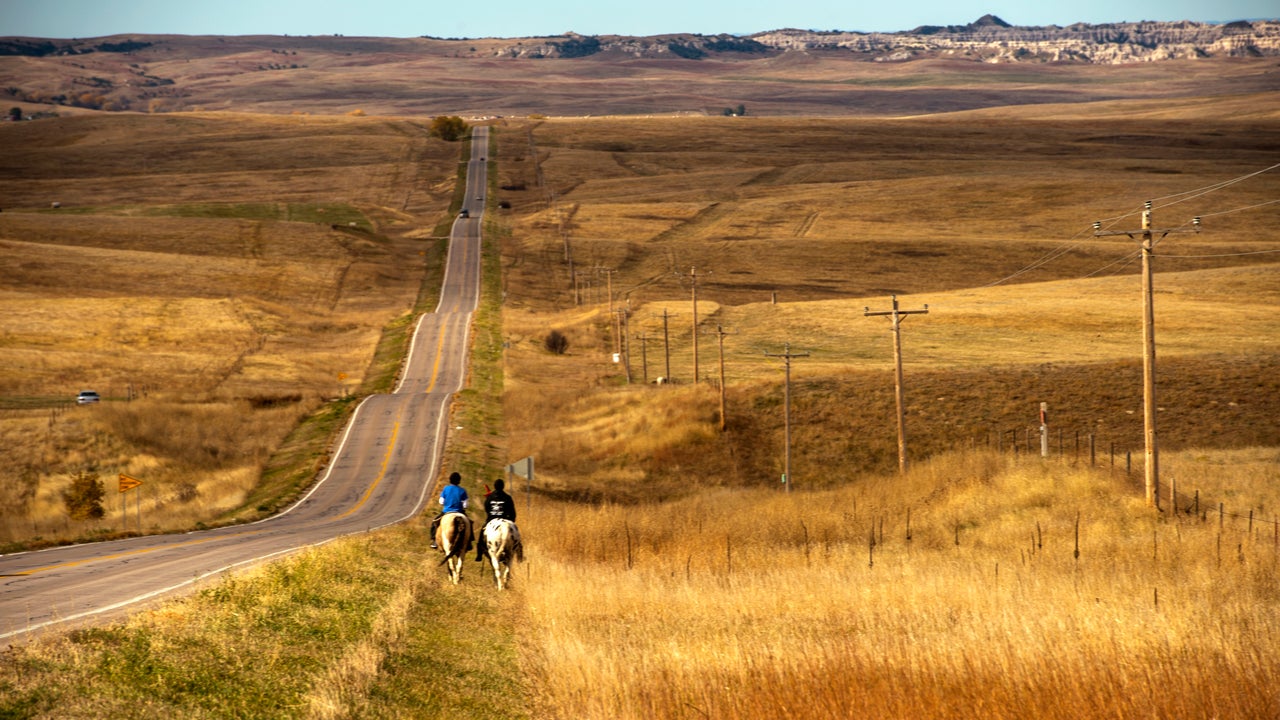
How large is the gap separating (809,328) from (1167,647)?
85.3m

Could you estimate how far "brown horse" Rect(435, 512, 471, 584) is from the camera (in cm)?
2262

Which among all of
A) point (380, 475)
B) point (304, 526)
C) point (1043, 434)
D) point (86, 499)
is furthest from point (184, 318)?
point (1043, 434)

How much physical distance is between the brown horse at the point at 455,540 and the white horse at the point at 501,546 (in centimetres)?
42

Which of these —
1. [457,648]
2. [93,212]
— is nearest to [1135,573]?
[457,648]

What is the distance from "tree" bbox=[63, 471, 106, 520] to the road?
356 inches

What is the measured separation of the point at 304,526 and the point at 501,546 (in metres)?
19.7

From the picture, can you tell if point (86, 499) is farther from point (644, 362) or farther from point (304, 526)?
point (644, 362)

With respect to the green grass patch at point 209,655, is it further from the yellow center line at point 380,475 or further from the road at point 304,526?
the yellow center line at point 380,475

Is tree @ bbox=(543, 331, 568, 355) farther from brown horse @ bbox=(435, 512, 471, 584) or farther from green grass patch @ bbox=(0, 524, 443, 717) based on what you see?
green grass patch @ bbox=(0, 524, 443, 717)

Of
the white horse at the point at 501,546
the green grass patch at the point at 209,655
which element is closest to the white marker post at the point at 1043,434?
the white horse at the point at 501,546

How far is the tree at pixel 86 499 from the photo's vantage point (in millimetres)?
50675

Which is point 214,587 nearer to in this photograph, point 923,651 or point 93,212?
point 923,651

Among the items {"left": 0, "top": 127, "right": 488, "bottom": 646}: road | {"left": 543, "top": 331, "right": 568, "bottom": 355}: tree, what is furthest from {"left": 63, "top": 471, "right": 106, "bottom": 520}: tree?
{"left": 543, "top": 331, "right": 568, "bottom": 355}: tree

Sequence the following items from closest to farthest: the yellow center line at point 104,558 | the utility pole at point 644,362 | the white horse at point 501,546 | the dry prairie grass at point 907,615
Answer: the dry prairie grass at point 907,615
the white horse at point 501,546
the yellow center line at point 104,558
the utility pole at point 644,362
